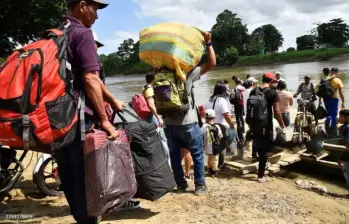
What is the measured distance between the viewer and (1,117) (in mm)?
2199

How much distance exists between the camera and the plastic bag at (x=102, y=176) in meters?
2.50

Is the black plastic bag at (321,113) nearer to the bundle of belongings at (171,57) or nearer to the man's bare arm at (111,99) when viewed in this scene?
the bundle of belongings at (171,57)

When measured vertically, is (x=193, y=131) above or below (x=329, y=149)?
above

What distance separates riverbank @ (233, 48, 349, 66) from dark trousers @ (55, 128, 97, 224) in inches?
2671

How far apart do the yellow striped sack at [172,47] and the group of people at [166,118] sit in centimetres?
22

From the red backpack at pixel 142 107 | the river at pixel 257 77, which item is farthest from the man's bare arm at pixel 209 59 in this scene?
the river at pixel 257 77

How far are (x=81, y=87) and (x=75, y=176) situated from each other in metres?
0.63

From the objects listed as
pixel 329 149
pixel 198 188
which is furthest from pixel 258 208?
pixel 329 149

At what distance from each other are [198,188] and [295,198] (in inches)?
49.4

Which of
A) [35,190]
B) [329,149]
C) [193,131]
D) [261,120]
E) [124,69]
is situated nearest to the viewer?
[193,131]

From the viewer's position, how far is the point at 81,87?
2.51 meters

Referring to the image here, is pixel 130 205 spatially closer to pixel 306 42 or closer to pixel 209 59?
pixel 209 59

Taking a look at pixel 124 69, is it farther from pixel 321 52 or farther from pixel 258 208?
pixel 258 208

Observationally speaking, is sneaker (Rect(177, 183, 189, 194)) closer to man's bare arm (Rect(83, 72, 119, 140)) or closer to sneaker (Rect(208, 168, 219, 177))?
sneaker (Rect(208, 168, 219, 177))
